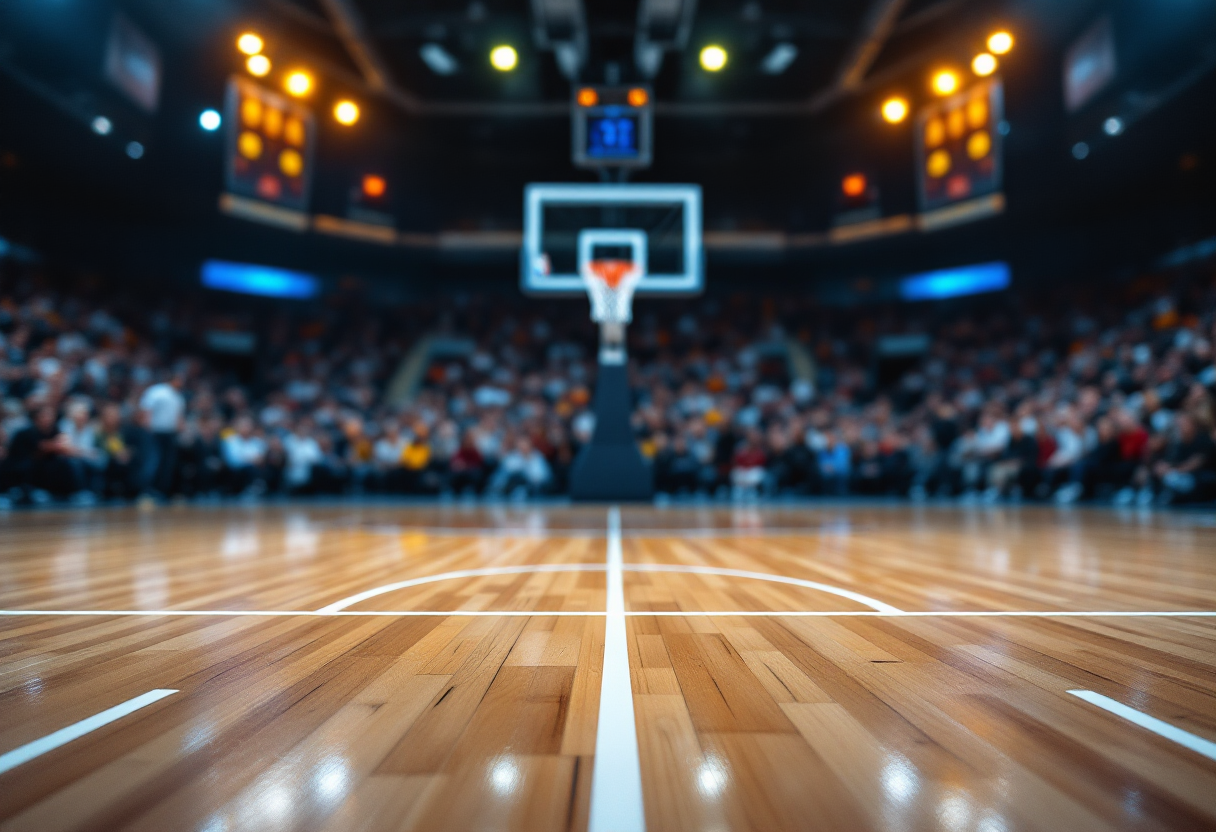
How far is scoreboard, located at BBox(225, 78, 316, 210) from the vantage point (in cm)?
1300

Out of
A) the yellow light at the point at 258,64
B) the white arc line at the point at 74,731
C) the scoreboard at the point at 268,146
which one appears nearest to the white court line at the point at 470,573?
the white arc line at the point at 74,731

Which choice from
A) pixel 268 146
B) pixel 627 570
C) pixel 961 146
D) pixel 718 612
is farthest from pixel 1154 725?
pixel 268 146

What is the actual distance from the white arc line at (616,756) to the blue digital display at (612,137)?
26.9 feet

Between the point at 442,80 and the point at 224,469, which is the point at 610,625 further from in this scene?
the point at 442,80

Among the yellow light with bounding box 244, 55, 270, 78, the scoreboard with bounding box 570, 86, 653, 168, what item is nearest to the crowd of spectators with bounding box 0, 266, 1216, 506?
the yellow light with bounding box 244, 55, 270, 78

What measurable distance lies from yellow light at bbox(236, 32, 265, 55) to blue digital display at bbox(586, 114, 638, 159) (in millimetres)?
3838

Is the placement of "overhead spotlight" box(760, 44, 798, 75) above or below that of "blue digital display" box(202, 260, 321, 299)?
above

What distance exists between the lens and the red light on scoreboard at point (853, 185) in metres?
16.3

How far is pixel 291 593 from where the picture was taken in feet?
8.07

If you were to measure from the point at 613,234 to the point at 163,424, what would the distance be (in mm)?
A: 5749

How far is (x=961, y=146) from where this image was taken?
13.3 metres

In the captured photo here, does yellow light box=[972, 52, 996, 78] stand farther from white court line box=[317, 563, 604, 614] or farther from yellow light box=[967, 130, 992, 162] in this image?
white court line box=[317, 563, 604, 614]

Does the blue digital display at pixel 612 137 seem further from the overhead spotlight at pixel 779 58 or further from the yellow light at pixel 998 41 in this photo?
the overhead spotlight at pixel 779 58

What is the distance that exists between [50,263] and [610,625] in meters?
16.2
